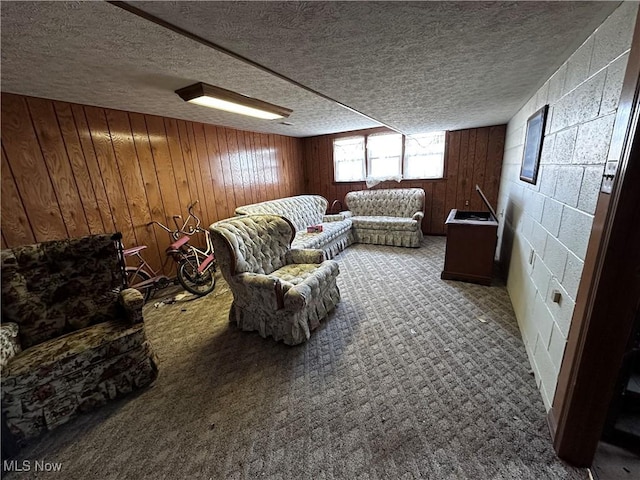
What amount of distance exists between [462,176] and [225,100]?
452 centimetres

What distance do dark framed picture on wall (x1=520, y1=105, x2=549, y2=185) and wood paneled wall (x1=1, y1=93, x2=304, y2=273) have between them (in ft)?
13.4

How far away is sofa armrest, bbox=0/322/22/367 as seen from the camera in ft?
4.74

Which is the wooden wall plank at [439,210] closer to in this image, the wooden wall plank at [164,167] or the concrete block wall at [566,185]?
the concrete block wall at [566,185]

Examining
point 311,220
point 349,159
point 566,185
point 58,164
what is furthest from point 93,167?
point 349,159

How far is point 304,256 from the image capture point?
111 inches

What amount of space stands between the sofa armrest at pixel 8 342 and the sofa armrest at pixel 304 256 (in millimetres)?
2051

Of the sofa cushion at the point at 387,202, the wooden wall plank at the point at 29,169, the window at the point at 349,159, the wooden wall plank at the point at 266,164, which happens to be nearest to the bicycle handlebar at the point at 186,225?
the wooden wall plank at the point at 29,169

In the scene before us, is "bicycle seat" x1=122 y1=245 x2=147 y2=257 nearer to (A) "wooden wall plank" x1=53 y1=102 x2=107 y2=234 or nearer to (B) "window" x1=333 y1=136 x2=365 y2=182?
(A) "wooden wall plank" x1=53 y1=102 x2=107 y2=234

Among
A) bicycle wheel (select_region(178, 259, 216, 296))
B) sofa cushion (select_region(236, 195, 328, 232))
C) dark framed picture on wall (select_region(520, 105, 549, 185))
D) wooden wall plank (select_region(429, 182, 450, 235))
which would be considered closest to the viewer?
dark framed picture on wall (select_region(520, 105, 549, 185))

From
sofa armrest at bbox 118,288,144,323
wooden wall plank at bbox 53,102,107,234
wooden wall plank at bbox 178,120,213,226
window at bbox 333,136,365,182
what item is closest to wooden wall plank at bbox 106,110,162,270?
wooden wall plank at bbox 53,102,107,234

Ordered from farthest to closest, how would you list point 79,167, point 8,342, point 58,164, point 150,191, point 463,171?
point 463,171 < point 150,191 < point 79,167 < point 58,164 < point 8,342

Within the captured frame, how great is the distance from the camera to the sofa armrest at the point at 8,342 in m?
1.45

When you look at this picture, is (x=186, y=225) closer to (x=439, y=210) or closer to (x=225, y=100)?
(x=225, y=100)

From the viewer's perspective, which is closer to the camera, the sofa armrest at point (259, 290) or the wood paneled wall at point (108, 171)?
the sofa armrest at point (259, 290)
